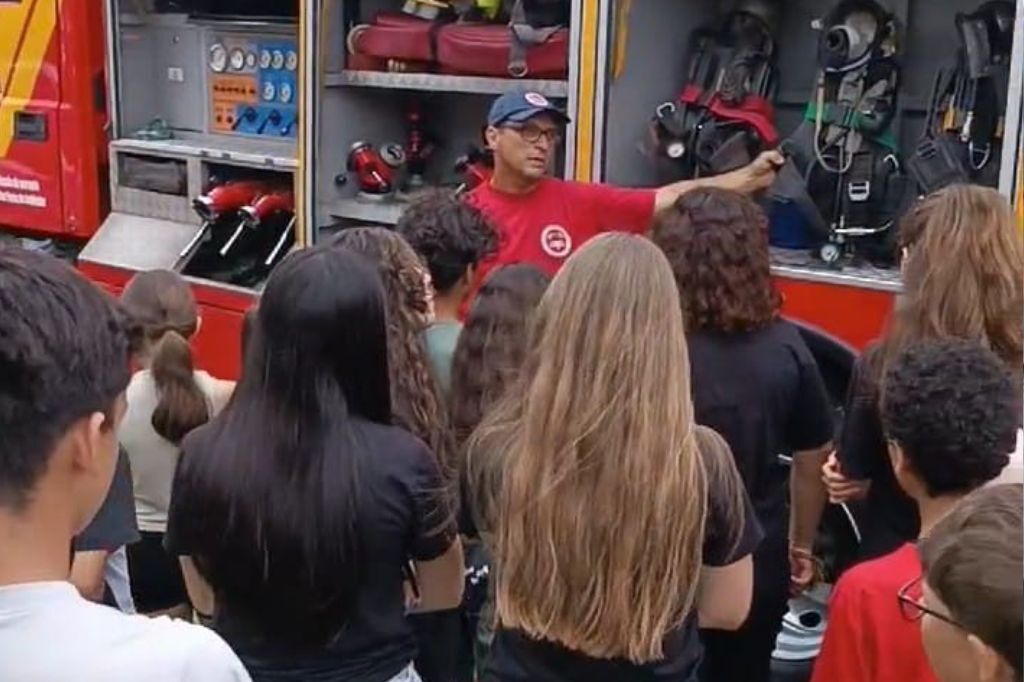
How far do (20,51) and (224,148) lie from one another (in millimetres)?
1166

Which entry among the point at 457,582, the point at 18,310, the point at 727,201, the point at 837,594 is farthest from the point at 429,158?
the point at 18,310

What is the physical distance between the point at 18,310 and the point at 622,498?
88 cm

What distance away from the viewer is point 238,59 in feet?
19.9

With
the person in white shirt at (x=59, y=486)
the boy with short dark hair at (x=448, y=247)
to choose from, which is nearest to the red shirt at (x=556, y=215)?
the boy with short dark hair at (x=448, y=247)

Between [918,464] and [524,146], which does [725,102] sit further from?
[918,464]

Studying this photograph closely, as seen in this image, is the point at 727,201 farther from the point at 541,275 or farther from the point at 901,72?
the point at 901,72

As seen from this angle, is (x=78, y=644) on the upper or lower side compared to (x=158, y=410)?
upper

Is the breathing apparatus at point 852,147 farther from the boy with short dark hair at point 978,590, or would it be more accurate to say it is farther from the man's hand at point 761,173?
the boy with short dark hair at point 978,590

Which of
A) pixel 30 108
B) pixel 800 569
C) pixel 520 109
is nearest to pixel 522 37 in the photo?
pixel 520 109

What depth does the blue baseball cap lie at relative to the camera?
163 inches

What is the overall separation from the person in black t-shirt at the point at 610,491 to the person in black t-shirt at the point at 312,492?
0.18m

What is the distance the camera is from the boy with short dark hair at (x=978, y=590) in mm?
1367

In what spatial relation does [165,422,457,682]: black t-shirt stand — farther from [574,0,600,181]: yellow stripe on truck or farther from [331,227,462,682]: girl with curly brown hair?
[574,0,600,181]: yellow stripe on truck

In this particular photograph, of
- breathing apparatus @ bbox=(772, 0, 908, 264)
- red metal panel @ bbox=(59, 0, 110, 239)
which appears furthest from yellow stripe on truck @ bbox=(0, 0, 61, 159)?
breathing apparatus @ bbox=(772, 0, 908, 264)
